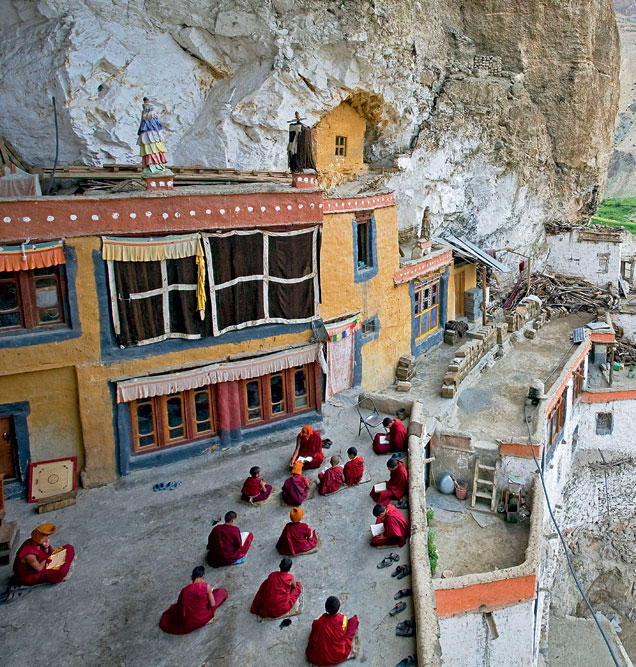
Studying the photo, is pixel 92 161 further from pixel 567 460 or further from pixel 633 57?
pixel 633 57

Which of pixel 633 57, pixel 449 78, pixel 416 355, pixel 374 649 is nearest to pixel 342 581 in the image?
pixel 374 649

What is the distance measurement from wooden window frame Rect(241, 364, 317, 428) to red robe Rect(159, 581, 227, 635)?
533 cm

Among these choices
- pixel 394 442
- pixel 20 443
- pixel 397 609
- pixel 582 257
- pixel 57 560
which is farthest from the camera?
pixel 582 257

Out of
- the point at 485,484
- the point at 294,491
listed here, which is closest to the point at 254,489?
the point at 294,491

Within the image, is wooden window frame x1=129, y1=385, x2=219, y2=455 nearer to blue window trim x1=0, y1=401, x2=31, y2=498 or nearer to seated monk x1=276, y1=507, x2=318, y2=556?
blue window trim x1=0, y1=401, x2=31, y2=498

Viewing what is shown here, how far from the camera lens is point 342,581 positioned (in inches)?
356

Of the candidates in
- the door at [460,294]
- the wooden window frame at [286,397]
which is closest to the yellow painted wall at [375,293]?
the wooden window frame at [286,397]

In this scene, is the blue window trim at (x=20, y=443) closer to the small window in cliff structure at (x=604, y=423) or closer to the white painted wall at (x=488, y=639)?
the white painted wall at (x=488, y=639)

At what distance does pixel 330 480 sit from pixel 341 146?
54.0 feet

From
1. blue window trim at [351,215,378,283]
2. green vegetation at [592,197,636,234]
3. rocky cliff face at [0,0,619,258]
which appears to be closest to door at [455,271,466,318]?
rocky cliff face at [0,0,619,258]

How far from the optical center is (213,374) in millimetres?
12250

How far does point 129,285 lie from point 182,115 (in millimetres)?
11706

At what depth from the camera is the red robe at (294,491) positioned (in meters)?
10.9

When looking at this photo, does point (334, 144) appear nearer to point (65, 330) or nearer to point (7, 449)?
point (65, 330)
